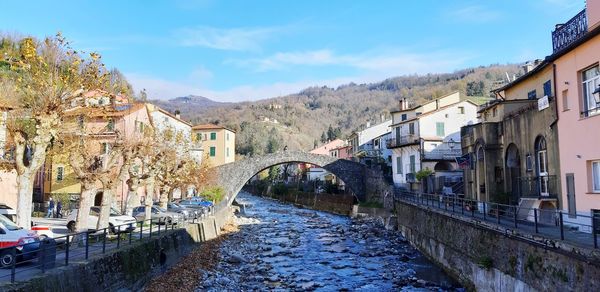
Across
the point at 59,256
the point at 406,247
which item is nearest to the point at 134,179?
the point at 59,256

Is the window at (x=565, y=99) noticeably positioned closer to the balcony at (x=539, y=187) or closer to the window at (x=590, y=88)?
the window at (x=590, y=88)

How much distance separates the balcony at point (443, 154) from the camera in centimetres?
4419

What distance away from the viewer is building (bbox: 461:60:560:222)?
1867 centimetres

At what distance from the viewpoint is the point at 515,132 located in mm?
22062

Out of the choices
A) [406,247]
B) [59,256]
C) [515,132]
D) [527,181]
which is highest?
[515,132]

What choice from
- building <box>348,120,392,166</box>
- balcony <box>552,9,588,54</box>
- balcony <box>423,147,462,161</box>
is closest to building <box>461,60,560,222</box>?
balcony <box>552,9,588,54</box>

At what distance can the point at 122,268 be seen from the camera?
49.9 ft

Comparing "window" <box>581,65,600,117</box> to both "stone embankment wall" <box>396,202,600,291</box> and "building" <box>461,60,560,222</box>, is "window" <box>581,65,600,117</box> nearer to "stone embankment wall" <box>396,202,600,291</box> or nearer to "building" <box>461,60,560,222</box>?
"building" <box>461,60,560,222</box>

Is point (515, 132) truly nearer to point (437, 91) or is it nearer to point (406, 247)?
point (406, 247)

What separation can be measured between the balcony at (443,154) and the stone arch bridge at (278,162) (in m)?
12.0

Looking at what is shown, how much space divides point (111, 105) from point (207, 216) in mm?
15324

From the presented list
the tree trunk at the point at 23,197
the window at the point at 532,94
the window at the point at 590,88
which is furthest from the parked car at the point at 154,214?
the window at the point at 590,88

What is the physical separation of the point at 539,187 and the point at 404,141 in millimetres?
27843

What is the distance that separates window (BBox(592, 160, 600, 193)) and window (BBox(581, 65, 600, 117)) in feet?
5.55
